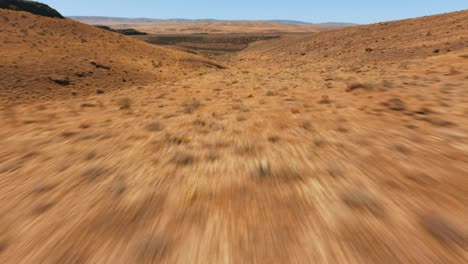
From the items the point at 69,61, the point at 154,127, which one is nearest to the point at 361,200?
the point at 154,127

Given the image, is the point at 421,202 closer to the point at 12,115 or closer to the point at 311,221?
the point at 311,221

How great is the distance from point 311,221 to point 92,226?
1.98 m

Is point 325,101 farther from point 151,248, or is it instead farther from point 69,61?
point 69,61

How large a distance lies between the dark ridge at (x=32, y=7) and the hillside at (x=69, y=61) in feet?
16.5

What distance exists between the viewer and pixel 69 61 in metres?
16.3

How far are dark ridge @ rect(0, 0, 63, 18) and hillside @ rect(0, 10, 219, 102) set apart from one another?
5018mm

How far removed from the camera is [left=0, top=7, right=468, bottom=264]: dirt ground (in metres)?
2.32

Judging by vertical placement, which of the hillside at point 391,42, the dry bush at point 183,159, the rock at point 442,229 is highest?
the hillside at point 391,42

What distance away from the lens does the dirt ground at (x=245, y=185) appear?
2316 mm

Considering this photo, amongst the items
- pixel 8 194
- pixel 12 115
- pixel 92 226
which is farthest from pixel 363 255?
pixel 12 115

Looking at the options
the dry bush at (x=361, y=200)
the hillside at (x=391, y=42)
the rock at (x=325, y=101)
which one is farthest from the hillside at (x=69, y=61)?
the hillside at (x=391, y=42)

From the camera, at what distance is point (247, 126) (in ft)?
19.2

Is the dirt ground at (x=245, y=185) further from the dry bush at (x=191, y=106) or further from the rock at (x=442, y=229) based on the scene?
the dry bush at (x=191, y=106)

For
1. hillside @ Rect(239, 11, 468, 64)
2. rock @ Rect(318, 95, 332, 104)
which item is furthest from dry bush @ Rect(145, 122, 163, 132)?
hillside @ Rect(239, 11, 468, 64)
